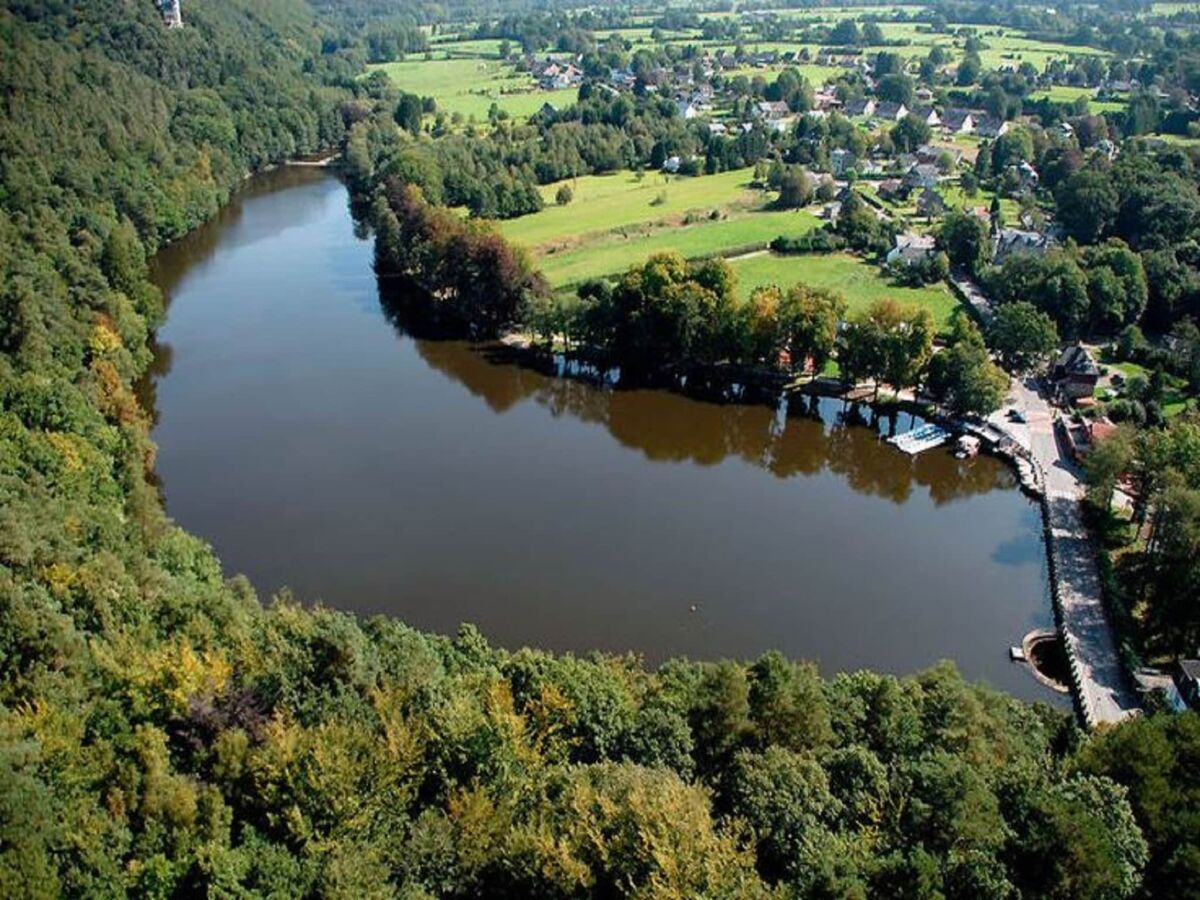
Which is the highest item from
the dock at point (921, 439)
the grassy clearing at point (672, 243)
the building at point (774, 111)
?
the building at point (774, 111)

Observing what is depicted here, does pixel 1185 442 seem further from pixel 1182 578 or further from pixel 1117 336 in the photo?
pixel 1117 336

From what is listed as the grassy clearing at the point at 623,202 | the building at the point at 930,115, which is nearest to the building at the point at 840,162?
the grassy clearing at the point at 623,202

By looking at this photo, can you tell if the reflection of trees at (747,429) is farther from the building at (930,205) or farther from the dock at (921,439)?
the building at (930,205)

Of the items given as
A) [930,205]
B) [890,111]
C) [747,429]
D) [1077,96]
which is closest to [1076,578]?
[747,429]

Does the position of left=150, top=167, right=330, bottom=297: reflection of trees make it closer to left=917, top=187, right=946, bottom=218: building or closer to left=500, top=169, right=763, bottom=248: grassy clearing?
left=500, top=169, right=763, bottom=248: grassy clearing

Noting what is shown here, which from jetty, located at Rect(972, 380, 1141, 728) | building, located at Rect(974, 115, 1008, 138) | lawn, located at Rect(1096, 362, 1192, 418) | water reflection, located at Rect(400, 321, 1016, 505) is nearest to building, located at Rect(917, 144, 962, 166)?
building, located at Rect(974, 115, 1008, 138)

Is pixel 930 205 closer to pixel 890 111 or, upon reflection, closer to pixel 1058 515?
pixel 890 111
